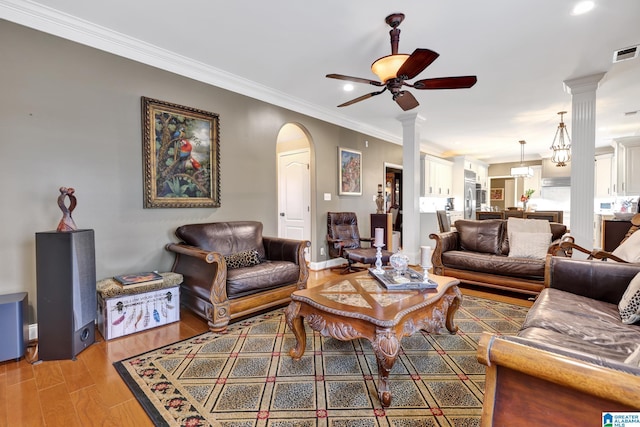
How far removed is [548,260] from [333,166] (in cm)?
337

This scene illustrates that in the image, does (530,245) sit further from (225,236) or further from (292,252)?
(225,236)

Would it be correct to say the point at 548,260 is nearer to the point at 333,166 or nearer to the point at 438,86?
the point at 438,86

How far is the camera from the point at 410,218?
517 centimetres

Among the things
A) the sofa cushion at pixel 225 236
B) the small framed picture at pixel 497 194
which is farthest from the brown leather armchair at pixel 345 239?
the small framed picture at pixel 497 194

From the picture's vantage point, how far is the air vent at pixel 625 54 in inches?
113

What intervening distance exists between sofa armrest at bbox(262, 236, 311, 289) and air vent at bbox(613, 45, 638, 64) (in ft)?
12.2

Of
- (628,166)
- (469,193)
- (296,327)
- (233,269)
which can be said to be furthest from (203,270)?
(628,166)

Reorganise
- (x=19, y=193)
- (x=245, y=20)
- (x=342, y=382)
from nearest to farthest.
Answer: (x=342, y=382) → (x=19, y=193) → (x=245, y=20)

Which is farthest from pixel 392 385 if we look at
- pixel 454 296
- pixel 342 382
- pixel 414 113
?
pixel 414 113

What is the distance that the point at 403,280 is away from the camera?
2.30 m

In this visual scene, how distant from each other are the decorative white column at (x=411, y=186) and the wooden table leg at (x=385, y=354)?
12.2 feet

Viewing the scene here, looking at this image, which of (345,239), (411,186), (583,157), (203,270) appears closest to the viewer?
(203,270)

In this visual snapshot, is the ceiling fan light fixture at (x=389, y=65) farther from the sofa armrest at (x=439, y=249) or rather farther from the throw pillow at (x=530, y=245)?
the throw pillow at (x=530, y=245)

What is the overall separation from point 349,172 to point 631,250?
3.72 m
